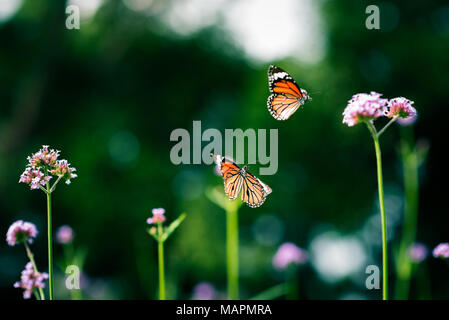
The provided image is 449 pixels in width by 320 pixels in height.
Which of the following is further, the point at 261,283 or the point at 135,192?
the point at 135,192

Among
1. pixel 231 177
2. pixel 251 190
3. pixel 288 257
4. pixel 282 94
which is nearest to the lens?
pixel 231 177

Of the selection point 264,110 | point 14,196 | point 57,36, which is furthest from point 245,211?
point 57,36

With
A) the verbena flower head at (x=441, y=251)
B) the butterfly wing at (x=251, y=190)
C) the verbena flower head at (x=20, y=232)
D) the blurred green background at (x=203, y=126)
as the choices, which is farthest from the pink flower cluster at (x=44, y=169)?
the blurred green background at (x=203, y=126)

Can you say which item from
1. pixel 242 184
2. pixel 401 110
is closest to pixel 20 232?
pixel 242 184

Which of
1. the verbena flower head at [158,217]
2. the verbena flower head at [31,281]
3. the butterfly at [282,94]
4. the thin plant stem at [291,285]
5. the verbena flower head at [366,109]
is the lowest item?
the thin plant stem at [291,285]

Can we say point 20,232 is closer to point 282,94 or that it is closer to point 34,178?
point 34,178

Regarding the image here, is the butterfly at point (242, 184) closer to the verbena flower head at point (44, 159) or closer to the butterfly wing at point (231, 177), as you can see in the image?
the butterfly wing at point (231, 177)
